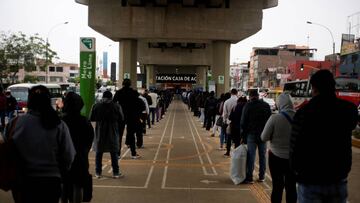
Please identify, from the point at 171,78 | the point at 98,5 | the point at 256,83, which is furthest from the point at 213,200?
the point at 256,83

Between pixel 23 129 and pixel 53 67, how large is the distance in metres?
162

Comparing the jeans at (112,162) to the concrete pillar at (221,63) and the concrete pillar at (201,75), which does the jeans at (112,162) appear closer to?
the concrete pillar at (221,63)

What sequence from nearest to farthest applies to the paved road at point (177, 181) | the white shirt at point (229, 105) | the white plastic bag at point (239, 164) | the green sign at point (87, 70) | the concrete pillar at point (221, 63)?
the paved road at point (177, 181), the white plastic bag at point (239, 164), the green sign at point (87, 70), the white shirt at point (229, 105), the concrete pillar at point (221, 63)

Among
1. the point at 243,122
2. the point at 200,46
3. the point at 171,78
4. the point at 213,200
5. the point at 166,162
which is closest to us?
the point at 213,200

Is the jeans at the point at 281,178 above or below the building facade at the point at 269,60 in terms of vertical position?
below

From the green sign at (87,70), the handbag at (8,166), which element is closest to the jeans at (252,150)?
the green sign at (87,70)

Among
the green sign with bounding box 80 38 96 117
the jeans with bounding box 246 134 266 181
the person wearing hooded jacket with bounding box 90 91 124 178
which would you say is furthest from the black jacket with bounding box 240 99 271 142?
the green sign with bounding box 80 38 96 117

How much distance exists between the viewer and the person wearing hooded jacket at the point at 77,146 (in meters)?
6.46

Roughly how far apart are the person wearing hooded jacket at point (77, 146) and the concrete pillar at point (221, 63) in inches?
1120

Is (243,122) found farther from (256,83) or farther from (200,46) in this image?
(256,83)

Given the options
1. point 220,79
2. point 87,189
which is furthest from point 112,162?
point 220,79

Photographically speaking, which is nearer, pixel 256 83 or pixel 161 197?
pixel 161 197

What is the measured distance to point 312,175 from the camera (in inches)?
171

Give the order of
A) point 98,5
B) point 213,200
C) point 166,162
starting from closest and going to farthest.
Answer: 1. point 213,200
2. point 166,162
3. point 98,5
